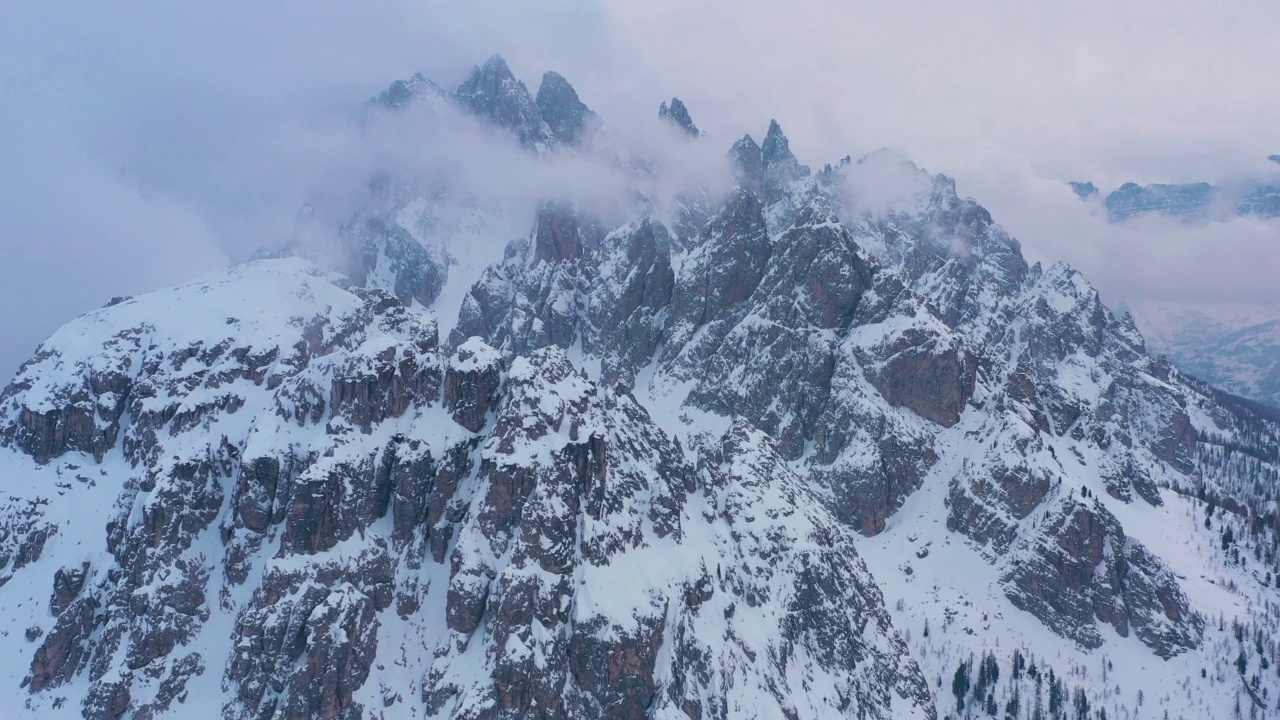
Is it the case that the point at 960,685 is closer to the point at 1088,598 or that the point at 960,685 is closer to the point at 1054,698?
the point at 1054,698

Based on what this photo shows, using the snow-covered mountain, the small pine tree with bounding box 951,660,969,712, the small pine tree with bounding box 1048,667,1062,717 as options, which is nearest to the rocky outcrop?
the snow-covered mountain

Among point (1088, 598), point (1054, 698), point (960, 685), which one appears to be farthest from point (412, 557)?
point (1088, 598)

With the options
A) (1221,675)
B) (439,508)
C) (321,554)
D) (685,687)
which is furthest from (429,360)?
(1221,675)

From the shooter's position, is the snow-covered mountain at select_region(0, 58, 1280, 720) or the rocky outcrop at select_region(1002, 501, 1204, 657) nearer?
the snow-covered mountain at select_region(0, 58, 1280, 720)

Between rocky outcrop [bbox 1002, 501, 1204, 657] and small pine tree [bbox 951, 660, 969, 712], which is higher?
rocky outcrop [bbox 1002, 501, 1204, 657]

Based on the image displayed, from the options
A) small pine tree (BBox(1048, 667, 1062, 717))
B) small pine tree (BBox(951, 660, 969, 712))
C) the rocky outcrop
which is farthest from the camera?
the rocky outcrop

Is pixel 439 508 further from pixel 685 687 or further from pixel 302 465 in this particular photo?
pixel 685 687

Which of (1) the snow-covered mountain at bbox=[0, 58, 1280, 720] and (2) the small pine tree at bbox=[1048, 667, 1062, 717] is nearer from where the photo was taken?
(1) the snow-covered mountain at bbox=[0, 58, 1280, 720]

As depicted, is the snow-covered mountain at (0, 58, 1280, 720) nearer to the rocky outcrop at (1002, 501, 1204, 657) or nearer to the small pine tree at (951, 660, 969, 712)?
the small pine tree at (951, 660, 969, 712)

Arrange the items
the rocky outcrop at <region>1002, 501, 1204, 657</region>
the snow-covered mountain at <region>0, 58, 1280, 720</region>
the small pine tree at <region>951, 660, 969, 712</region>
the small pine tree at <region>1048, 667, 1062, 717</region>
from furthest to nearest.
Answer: the rocky outcrop at <region>1002, 501, 1204, 657</region>
the small pine tree at <region>951, 660, 969, 712</region>
the small pine tree at <region>1048, 667, 1062, 717</region>
the snow-covered mountain at <region>0, 58, 1280, 720</region>

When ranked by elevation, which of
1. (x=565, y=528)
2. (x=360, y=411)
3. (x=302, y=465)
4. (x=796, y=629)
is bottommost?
(x=796, y=629)

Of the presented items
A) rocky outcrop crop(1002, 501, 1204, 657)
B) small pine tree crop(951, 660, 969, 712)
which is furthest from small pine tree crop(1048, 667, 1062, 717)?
rocky outcrop crop(1002, 501, 1204, 657)
